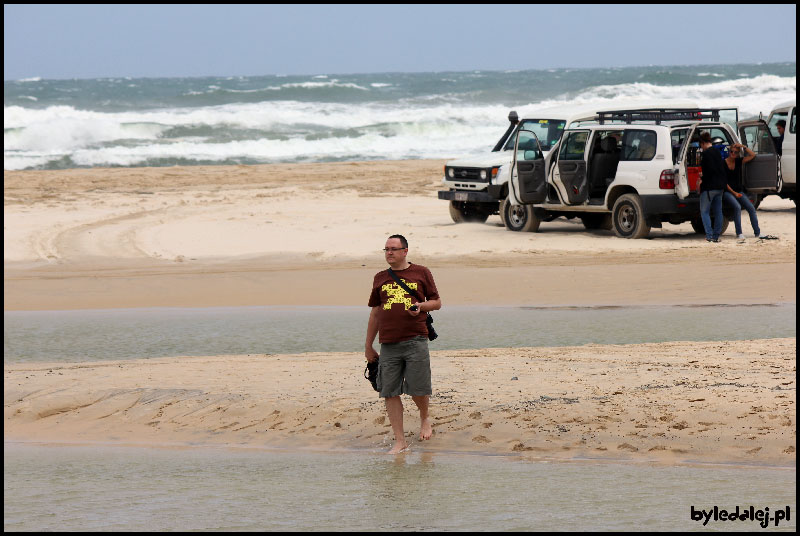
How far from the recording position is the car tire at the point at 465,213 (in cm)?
1912

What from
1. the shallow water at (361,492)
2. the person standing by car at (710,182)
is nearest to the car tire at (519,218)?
the person standing by car at (710,182)

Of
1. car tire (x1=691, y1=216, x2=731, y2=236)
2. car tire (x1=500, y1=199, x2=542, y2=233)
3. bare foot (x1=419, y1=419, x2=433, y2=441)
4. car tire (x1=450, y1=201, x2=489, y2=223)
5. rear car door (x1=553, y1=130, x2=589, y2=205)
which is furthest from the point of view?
car tire (x1=450, y1=201, x2=489, y2=223)

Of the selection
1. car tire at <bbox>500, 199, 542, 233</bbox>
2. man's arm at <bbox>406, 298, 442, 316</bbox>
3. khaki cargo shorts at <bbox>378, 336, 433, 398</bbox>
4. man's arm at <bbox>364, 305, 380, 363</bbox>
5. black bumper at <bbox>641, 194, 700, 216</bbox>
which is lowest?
car tire at <bbox>500, 199, 542, 233</bbox>

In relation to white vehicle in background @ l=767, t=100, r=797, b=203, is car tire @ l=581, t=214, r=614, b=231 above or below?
below

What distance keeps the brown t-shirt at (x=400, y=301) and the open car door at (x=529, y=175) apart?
9.88m

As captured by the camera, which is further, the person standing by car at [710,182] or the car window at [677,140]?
the car window at [677,140]

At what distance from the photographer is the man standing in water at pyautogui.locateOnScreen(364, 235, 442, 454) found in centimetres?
665

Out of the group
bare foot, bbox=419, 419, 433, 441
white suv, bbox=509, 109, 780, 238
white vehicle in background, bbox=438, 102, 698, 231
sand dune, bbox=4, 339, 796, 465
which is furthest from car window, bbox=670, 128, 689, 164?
bare foot, bbox=419, 419, 433, 441

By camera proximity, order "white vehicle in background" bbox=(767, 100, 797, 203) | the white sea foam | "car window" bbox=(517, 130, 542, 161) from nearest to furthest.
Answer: "car window" bbox=(517, 130, 542, 161)
"white vehicle in background" bbox=(767, 100, 797, 203)
the white sea foam

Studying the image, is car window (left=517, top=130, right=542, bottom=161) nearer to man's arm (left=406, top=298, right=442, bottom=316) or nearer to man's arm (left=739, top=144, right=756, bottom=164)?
man's arm (left=739, top=144, right=756, bottom=164)

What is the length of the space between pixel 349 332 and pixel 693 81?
224ft

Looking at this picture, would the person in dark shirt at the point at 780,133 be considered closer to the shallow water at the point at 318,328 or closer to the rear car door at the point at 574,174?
the rear car door at the point at 574,174

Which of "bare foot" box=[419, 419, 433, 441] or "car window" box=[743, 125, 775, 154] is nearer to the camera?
"bare foot" box=[419, 419, 433, 441]

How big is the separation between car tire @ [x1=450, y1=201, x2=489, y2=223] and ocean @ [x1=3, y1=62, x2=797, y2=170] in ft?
8.51
